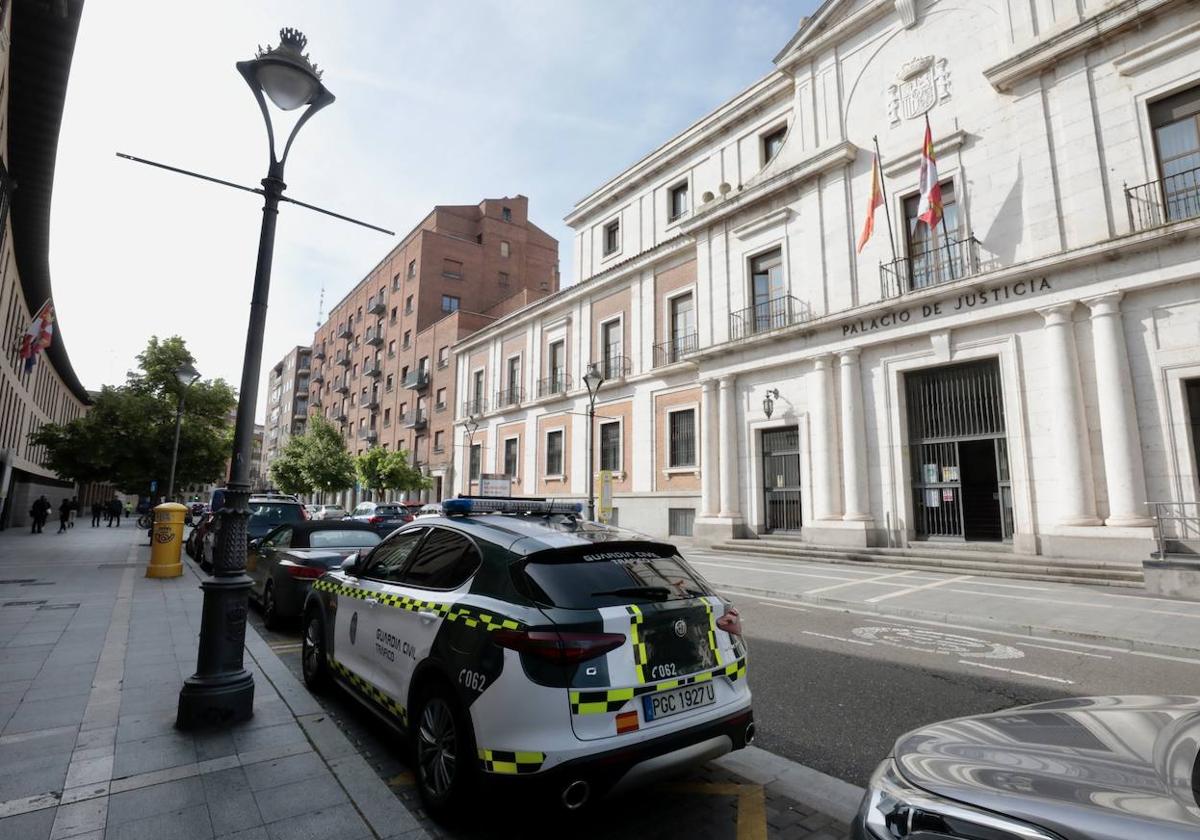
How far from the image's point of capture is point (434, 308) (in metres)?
46.8

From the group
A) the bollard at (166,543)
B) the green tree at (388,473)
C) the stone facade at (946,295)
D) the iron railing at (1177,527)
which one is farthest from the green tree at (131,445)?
the iron railing at (1177,527)

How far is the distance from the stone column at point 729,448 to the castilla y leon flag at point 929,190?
7.54m

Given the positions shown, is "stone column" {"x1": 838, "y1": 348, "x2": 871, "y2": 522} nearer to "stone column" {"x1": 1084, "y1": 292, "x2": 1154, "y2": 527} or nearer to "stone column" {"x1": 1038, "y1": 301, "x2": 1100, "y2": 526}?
"stone column" {"x1": 1038, "y1": 301, "x2": 1100, "y2": 526}

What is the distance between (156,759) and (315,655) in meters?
1.49

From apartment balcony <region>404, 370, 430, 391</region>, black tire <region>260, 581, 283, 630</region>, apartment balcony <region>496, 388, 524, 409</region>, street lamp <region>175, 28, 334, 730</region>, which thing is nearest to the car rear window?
street lamp <region>175, 28, 334, 730</region>

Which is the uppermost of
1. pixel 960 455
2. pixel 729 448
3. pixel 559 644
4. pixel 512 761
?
pixel 729 448

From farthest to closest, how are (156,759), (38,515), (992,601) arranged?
1. (38,515)
2. (992,601)
3. (156,759)

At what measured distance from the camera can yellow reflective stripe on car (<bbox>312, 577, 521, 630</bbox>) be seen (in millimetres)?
3027

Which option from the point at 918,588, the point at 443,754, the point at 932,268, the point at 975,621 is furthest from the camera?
the point at 932,268

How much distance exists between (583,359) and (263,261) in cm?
2430

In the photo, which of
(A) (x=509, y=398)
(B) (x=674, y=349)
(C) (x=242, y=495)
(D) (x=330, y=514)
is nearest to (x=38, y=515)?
(D) (x=330, y=514)

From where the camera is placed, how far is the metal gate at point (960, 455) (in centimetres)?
1520

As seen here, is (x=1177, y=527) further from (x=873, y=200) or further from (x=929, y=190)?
(x=873, y=200)

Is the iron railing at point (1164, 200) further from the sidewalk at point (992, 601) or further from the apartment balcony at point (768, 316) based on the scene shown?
the sidewalk at point (992, 601)
